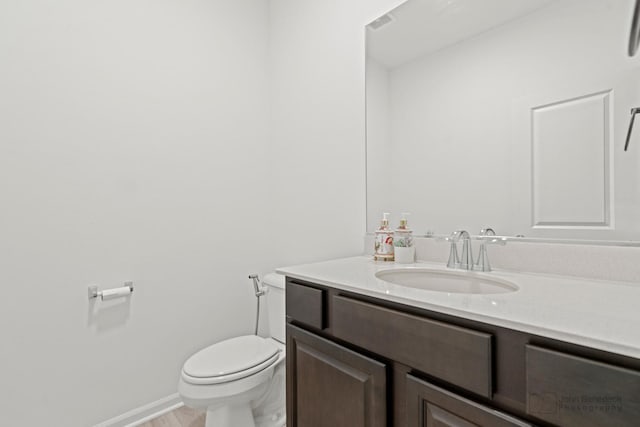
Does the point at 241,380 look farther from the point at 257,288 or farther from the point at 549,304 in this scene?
the point at 549,304

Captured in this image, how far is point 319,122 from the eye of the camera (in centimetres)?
168

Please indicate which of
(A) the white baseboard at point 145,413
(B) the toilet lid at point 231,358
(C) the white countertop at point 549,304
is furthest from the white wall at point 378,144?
(A) the white baseboard at point 145,413

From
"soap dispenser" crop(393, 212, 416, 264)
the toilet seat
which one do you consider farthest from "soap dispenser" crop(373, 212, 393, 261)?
the toilet seat

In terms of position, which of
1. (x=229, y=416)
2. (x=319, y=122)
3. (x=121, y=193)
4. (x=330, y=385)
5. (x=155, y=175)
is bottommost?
(x=229, y=416)

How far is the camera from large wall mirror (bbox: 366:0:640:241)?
2.76 ft

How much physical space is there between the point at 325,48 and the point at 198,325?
172cm

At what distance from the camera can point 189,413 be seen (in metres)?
1.58

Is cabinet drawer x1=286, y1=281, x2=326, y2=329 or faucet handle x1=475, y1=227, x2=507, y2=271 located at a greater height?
faucet handle x1=475, y1=227, x2=507, y2=271

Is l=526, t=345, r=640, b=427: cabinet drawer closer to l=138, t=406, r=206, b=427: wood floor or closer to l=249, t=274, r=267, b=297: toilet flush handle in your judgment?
l=249, t=274, r=267, b=297: toilet flush handle

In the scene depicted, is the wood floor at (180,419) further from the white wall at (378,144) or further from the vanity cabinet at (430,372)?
the white wall at (378,144)

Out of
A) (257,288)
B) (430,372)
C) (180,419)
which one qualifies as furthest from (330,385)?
(180,419)

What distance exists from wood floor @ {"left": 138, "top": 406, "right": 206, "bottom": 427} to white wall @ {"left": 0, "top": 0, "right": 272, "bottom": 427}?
0.11 metres

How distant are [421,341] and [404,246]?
546 mm

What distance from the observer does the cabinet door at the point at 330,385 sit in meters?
0.79
